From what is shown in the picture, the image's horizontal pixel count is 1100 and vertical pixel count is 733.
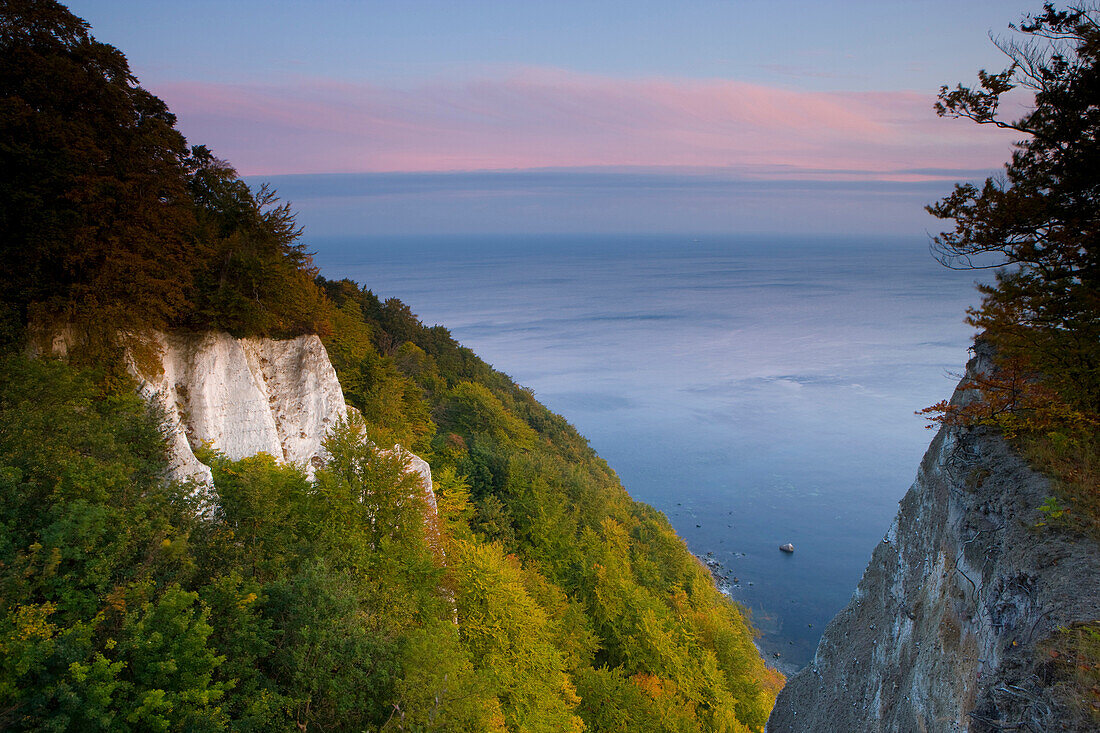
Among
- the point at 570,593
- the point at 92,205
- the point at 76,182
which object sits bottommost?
the point at 570,593

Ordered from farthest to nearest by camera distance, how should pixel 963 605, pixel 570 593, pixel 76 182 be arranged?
pixel 570 593, pixel 76 182, pixel 963 605

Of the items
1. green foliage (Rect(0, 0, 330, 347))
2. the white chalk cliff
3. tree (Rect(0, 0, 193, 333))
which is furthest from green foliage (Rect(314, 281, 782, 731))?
tree (Rect(0, 0, 193, 333))

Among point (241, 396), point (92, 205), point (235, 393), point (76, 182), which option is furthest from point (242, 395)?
point (76, 182)

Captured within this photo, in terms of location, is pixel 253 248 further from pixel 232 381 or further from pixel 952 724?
pixel 952 724

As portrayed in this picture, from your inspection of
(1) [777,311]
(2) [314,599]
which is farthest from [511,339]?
(2) [314,599]

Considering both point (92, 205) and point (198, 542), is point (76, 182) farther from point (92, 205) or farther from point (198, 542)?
point (198, 542)

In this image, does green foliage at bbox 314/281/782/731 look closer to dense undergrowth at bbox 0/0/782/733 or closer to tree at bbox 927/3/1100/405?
dense undergrowth at bbox 0/0/782/733
